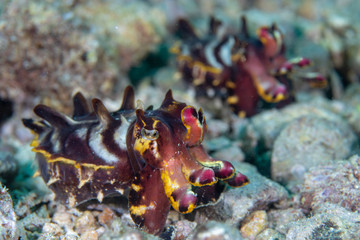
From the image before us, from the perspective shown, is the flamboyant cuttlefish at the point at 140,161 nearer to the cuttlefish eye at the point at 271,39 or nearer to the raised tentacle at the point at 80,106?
the raised tentacle at the point at 80,106

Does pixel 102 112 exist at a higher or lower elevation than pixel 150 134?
higher

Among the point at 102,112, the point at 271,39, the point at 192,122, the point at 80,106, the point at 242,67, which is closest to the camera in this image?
the point at 192,122

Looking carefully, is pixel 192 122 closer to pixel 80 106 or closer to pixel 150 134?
pixel 150 134

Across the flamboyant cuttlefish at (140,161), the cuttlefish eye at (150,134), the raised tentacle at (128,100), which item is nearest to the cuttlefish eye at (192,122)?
the flamboyant cuttlefish at (140,161)

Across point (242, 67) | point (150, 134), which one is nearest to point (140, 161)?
point (150, 134)

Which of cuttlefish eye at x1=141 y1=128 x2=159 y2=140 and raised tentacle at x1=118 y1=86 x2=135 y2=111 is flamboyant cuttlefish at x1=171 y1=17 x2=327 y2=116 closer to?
raised tentacle at x1=118 y1=86 x2=135 y2=111

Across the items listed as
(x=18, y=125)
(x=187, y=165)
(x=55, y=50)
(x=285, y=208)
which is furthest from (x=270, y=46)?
(x=18, y=125)
